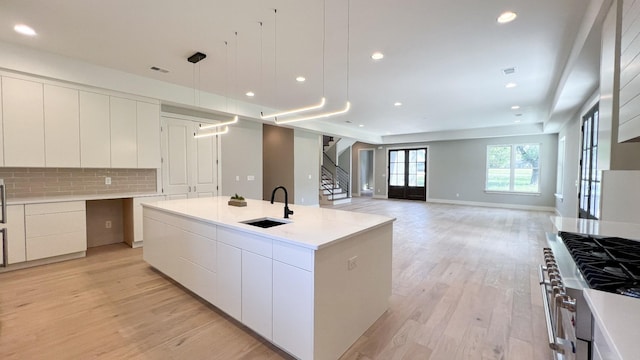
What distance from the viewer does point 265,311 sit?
1.94 meters

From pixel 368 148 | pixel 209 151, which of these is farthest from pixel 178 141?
pixel 368 148

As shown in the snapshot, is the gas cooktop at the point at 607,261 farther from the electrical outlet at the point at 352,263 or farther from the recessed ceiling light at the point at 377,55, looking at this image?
the recessed ceiling light at the point at 377,55

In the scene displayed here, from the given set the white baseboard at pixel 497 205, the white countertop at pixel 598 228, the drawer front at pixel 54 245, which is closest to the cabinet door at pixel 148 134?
the drawer front at pixel 54 245

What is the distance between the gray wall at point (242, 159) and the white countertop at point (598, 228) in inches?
217

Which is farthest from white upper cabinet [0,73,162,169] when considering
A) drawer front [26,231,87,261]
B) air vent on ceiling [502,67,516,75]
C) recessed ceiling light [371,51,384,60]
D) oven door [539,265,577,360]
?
air vent on ceiling [502,67,516,75]

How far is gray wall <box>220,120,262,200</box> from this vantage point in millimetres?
6047

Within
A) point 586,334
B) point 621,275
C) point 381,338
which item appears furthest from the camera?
point 381,338

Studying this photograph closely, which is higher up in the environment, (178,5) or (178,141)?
(178,5)

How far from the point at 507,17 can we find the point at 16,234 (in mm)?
6117

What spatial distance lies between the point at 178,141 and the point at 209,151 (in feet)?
1.99

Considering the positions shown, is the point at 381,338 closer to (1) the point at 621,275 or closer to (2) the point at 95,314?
(1) the point at 621,275

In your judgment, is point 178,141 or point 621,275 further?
point 178,141

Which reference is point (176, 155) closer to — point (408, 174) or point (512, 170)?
point (408, 174)

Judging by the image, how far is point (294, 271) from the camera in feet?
5.70
